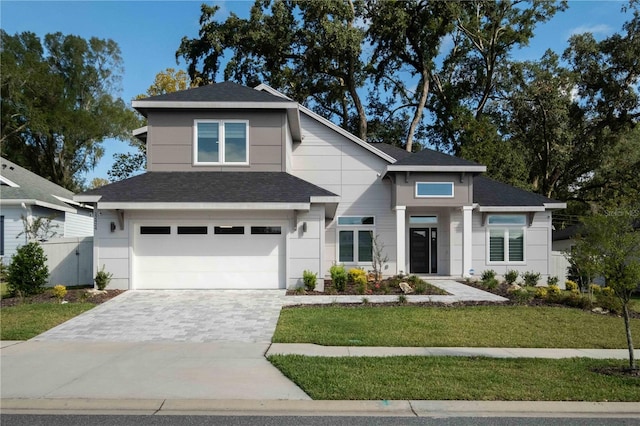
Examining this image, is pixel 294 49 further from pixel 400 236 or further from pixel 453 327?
pixel 453 327

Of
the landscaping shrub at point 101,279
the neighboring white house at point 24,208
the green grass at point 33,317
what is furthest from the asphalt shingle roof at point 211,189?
the neighboring white house at point 24,208

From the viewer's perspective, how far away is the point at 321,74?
1255 inches

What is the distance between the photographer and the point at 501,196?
63.9ft

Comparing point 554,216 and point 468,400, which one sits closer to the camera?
point 468,400

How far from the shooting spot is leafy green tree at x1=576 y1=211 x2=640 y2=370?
22.3 ft

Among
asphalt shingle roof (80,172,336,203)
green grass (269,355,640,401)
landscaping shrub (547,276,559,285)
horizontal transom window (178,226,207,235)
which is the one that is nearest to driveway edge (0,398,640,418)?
green grass (269,355,640,401)

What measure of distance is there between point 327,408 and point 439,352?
9.88 ft

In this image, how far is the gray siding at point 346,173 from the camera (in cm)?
1877

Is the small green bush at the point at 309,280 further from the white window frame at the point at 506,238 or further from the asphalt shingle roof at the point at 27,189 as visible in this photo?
the asphalt shingle roof at the point at 27,189

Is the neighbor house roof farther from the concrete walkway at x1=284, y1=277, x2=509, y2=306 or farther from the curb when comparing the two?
the curb

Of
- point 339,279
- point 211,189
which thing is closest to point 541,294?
point 339,279

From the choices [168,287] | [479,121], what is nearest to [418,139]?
[479,121]

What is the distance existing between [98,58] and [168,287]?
38.2 meters

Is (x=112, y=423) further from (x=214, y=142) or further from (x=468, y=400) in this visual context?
(x=214, y=142)
